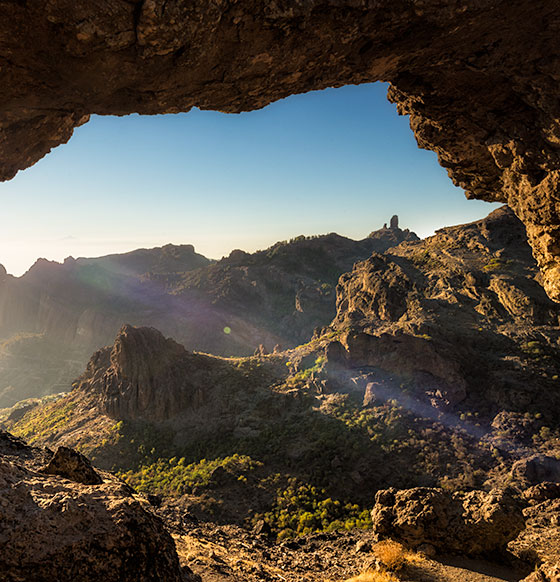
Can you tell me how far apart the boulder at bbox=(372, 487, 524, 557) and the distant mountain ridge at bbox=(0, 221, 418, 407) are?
71265 mm

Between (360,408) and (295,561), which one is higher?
(360,408)

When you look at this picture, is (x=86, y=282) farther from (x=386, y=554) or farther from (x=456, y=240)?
(x=386, y=554)

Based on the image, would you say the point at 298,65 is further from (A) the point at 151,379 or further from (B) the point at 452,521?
(A) the point at 151,379

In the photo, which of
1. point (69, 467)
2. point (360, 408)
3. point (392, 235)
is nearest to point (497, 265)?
point (360, 408)

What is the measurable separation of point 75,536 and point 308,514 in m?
21.1

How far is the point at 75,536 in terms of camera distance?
14.3 ft

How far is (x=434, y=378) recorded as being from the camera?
31297 mm

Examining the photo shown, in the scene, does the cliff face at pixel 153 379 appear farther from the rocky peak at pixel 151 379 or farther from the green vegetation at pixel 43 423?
the green vegetation at pixel 43 423

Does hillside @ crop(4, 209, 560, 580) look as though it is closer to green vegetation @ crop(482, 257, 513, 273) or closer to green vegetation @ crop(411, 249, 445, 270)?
green vegetation @ crop(482, 257, 513, 273)

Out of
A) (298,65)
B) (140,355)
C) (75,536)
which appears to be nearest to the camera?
(75,536)

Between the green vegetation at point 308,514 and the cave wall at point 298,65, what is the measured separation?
60.8ft

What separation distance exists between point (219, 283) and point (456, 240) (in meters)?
71.4

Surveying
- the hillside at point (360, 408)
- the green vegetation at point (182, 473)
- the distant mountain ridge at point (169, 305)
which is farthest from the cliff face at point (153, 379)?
the distant mountain ridge at point (169, 305)

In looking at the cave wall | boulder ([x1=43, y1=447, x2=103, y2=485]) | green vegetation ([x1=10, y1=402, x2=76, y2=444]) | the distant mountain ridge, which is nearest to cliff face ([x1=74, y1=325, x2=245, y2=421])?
green vegetation ([x1=10, y1=402, x2=76, y2=444])
